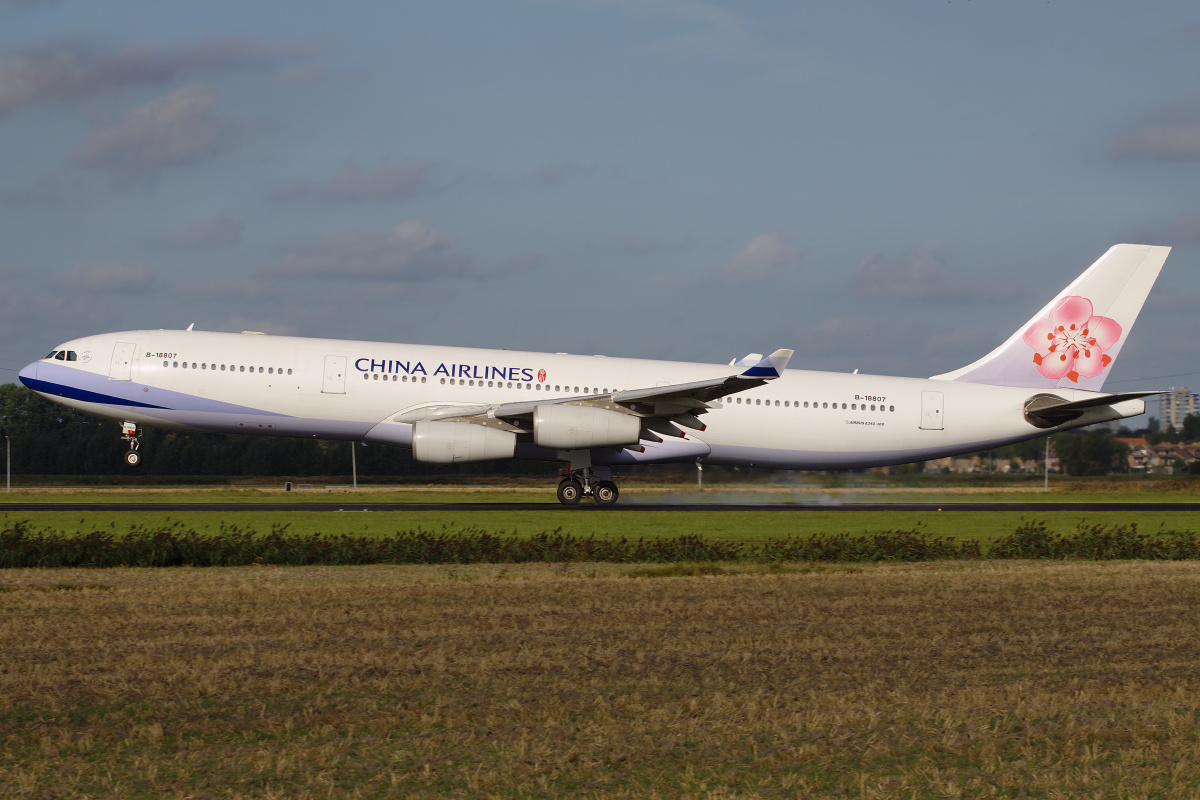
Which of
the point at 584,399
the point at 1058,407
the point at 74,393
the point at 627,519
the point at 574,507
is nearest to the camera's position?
the point at 627,519

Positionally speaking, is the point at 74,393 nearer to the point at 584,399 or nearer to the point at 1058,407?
the point at 584,399

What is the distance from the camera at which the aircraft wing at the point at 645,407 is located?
2864 centimetres

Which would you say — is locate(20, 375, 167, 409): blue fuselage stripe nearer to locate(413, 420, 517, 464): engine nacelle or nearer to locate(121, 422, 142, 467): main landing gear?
locate(121, 422, 142, 467): main landing gear

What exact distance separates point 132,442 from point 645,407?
14515 millimetres

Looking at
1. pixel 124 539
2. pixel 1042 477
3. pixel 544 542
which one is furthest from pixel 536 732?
pixel 1042 477

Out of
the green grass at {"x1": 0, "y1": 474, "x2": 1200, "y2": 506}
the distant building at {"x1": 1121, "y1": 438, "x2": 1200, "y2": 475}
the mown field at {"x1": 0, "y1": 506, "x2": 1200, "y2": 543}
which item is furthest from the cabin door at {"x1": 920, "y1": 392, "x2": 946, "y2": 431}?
the distant building at {"x1": 1121, "y1": 438, "x2": 1200, "y2": 475}

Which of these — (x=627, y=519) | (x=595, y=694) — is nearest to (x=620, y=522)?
(x=627, y=519)

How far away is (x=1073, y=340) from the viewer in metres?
34.5

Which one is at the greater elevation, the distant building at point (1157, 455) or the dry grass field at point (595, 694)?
the distant building at point (1157, 455)

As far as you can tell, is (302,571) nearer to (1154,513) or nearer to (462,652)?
(462,652)

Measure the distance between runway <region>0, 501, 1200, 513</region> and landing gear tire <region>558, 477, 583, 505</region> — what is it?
0.29 metres

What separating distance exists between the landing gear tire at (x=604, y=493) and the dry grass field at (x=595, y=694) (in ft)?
52.9

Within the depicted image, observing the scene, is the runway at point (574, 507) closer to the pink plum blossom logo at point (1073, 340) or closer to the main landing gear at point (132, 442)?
the main landing gear at point (132, 442)

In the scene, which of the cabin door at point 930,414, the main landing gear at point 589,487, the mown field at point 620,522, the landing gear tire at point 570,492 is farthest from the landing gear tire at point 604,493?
the cabin door at point 930,414
